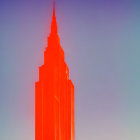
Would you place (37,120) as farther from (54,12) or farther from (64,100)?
(54,12)

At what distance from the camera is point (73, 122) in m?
36.9

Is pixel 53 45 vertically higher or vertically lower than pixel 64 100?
higher

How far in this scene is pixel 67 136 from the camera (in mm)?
35844

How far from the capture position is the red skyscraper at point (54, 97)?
35344mm

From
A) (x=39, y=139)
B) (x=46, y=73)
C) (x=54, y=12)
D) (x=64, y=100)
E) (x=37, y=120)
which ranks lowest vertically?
(x=39, y=139)

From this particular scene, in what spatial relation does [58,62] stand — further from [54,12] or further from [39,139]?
[39,139]

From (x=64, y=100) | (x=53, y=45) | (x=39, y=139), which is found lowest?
(x=39, y=139)

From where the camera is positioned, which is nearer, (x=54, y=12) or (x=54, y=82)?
(x=54, y=12)

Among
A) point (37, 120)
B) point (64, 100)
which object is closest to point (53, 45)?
point (64, 100)

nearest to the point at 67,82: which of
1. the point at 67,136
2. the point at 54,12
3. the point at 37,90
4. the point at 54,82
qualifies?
the point at 54,82

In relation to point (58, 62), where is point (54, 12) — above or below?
above

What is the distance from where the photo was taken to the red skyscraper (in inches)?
1391

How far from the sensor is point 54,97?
36.0 m

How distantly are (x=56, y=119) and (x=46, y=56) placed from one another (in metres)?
8.08
